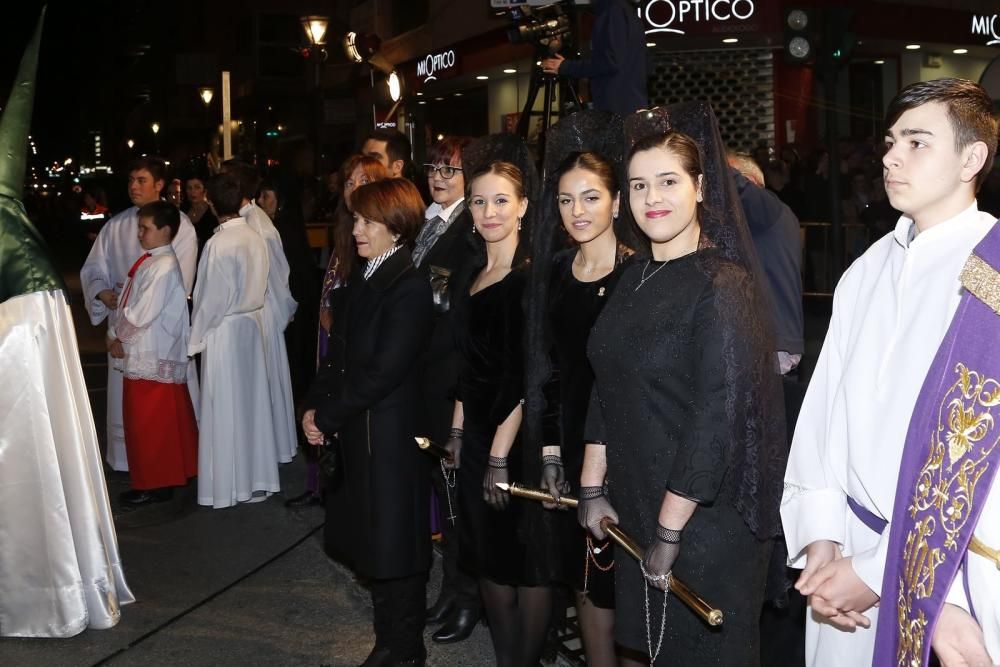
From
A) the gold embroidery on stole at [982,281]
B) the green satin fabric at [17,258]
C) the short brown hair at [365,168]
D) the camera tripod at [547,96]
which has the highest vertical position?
the camera tripod at [547,96]

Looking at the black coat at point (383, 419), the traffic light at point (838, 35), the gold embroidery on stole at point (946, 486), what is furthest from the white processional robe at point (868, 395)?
the traffic light at point (838, 35)

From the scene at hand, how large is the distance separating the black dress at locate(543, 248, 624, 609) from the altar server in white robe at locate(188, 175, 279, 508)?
3.39 m

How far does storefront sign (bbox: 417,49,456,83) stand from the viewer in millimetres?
18578

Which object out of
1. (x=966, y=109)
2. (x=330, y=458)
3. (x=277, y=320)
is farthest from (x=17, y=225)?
(x=966, y=109)

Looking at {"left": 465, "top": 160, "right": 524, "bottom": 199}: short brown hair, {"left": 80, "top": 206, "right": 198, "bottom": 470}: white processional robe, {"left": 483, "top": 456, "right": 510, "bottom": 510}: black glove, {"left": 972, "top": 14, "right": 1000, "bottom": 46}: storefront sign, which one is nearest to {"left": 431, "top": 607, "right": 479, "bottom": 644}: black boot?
{"left": 483, "top": 456, "right": 510, "bottom": 510}: black glove

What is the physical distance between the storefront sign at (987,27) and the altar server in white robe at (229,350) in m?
13.7

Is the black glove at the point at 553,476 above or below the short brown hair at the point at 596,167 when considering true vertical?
below

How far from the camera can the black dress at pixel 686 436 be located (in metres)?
2.74

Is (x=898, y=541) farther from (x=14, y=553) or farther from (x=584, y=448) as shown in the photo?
(x=14, y=553)

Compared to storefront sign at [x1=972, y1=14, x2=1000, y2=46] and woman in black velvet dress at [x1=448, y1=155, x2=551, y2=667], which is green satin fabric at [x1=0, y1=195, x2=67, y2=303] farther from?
storefront sign at [x1=972, y1=14, x2=1000, y2=46]

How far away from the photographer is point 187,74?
32875 millimetres

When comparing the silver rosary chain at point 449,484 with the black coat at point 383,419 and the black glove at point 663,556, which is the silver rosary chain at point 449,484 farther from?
the black glove at point 663,556

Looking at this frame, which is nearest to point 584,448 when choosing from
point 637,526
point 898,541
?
point 637,526

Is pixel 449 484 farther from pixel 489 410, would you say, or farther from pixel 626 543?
pixel 626 543
